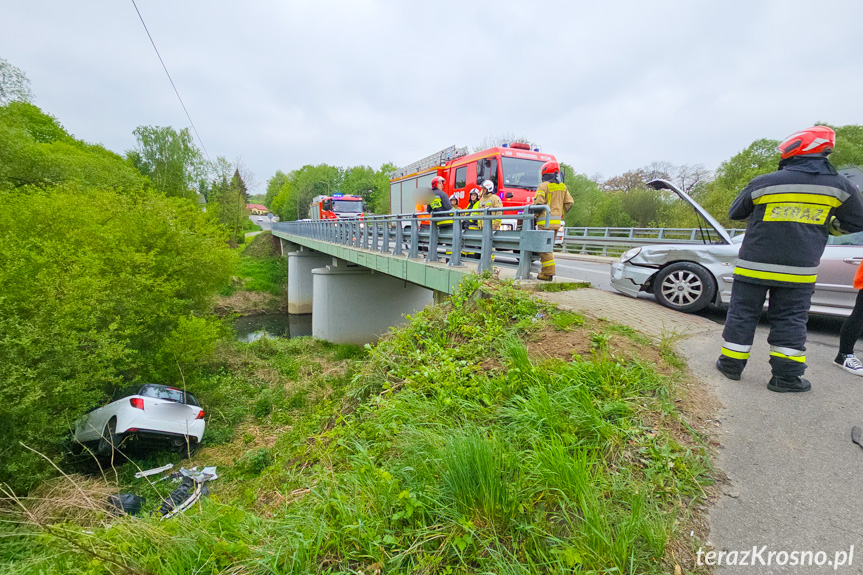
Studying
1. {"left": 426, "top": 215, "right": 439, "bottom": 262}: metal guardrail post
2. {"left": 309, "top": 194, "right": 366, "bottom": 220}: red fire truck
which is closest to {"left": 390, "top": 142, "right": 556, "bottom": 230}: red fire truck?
{"left": 426, "top": 215, "right": 439, "bottom": 262}: metal guardrail post

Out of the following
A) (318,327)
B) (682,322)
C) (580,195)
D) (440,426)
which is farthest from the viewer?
(580,195)

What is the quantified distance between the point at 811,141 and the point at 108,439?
922 cm

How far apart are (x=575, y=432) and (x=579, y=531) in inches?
28.4

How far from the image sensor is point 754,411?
269 centimetres

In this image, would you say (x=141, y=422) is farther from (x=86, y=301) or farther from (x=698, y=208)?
(x=698, y=208)

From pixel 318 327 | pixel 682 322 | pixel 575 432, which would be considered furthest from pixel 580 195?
pixel 575 432

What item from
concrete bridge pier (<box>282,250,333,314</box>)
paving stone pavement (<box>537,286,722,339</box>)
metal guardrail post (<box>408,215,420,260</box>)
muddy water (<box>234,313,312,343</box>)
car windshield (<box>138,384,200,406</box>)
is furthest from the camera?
concrete bridge pier (<box>282,250,333,314</box>)

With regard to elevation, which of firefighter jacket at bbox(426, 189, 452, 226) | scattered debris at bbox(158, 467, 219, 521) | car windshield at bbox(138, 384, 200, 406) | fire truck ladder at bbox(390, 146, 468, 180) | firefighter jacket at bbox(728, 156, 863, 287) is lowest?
scattered debris at bbox(158, 467, 219, 521)

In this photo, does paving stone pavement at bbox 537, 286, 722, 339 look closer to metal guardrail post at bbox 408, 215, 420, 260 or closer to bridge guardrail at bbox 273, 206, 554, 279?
bridge guardrail at bbox 273, 206, 554, 279

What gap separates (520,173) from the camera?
34.1ft

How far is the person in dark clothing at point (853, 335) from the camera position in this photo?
10.7 feet

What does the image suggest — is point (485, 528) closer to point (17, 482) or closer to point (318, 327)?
point (17, 482)

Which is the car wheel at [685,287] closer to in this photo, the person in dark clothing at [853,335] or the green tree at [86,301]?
the person in dark clothing at [853,335]

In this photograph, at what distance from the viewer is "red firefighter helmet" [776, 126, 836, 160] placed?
2.79 metres
